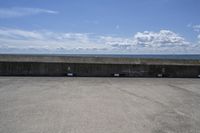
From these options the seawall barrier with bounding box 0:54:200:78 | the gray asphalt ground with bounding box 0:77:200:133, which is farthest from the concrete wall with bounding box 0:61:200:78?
the gray asphalt ground with bounding box 0:77:200:133

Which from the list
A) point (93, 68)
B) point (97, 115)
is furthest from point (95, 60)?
point (97, 115)

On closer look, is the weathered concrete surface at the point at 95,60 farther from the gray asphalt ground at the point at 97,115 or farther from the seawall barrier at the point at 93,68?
the gray asphalt ground at the point at 97,115

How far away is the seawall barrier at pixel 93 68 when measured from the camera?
605 inches

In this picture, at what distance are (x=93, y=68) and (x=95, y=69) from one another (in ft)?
0.62

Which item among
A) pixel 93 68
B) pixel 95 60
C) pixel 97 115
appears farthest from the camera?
pixel 95 60

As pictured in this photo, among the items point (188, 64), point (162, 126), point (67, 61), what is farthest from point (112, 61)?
point (162, 126)

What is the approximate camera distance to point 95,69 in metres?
15.8

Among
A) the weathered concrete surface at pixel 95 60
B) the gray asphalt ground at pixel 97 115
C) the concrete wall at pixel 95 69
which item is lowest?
the gray asphalt ground at pixel 97 115

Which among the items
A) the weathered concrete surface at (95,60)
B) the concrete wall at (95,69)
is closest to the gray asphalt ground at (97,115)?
the concrete wall at (95,69)

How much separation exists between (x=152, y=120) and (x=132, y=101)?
2160 mm

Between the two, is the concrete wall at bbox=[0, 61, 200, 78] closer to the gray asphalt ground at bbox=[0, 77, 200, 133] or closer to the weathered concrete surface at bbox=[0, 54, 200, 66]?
the weathered concrete surface at bbox=[0, 54, 200, 66]

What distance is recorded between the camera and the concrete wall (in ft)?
50.4

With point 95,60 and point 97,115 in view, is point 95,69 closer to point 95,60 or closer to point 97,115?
point 95,60

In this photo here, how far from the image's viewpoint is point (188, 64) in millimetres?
16484
